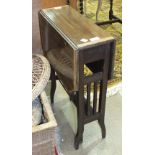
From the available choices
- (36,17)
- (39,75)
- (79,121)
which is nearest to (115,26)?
(36,17)

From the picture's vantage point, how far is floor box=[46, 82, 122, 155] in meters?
1.95

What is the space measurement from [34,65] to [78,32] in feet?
1.27

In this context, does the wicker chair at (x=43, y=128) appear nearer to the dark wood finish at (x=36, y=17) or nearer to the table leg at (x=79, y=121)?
the table leg at (x=79, y=121)

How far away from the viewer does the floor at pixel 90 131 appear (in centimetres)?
195

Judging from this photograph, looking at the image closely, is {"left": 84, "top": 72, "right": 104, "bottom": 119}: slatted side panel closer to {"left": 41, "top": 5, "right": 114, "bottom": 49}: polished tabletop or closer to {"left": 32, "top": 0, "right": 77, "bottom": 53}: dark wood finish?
{"left": 41, "top": 5, "right": 114, "bottom": 49}: polished tabletop

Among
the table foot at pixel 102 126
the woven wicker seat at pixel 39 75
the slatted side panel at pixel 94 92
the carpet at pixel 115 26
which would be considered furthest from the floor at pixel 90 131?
the woven wicker seat at pixel 39 75

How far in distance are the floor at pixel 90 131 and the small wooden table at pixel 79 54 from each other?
0.07 metres

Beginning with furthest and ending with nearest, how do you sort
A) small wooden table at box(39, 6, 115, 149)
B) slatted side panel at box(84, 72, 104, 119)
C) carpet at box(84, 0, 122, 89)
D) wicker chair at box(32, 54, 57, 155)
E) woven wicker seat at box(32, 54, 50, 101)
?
1. carpet at box(84, 0, 122, 89)
2. slatted side panel at box(84, 72, 104, 119)
3. small wooden table at box(39, 6, 115, 149)
4. wicker chair at box(32, 54, 57, 155)
5. woven wicker seat at box(32, 54, 50, 101)

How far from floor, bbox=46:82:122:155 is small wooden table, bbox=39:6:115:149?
0.23 ft

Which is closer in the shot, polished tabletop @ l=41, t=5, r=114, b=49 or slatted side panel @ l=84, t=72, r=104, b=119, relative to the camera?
polished tabletop @ l=41, t=5, r=114, b=49

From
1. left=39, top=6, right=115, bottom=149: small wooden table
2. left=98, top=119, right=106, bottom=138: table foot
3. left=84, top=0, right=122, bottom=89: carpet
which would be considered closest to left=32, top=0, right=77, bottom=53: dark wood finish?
left=39, top=6, right=115, bottom=149: small wooden table
